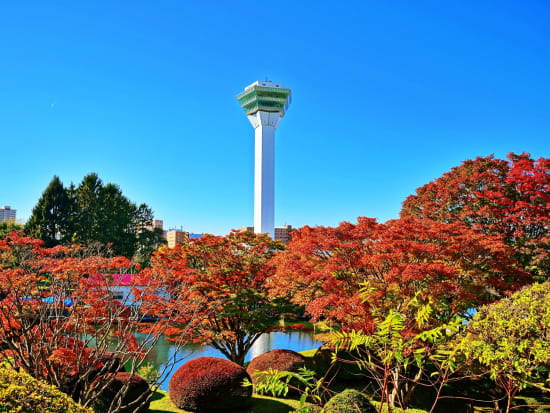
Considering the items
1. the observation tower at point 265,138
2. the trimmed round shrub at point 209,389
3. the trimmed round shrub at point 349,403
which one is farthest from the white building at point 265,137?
the trimmed round shrub at point 349,403

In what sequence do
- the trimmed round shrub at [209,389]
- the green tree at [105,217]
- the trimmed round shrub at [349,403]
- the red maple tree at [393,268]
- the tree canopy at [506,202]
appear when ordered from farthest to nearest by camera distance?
the green tree at [105,217], the tree canopy at [506,202], the red maple tree at [393,268], the trimmed round shrub at [209,389], the trimmed round shrub at [349,403]

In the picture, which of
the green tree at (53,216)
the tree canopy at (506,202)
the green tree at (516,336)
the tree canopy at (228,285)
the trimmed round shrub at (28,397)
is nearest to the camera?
the trimmed round shrub at (28,397)

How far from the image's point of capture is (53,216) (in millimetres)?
37812

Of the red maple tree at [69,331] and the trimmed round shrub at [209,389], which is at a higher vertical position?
the red maple tree at [69,331]

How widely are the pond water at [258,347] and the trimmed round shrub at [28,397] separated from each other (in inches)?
559

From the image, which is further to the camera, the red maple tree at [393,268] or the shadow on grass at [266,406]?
the shadow on grass at [266,406]

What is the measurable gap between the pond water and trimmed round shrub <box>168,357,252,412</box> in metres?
7.48

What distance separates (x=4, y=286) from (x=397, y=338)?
9.81m

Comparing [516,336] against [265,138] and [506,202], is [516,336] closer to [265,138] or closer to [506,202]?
[506,202]

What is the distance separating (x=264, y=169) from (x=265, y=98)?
9.07 m

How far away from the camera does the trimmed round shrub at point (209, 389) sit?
1020 cm

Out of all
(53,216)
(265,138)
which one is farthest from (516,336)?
(265,138)

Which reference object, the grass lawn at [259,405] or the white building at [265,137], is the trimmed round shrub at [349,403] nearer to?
the grass lawn at [259,405]

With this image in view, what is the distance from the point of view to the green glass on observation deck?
175ft
